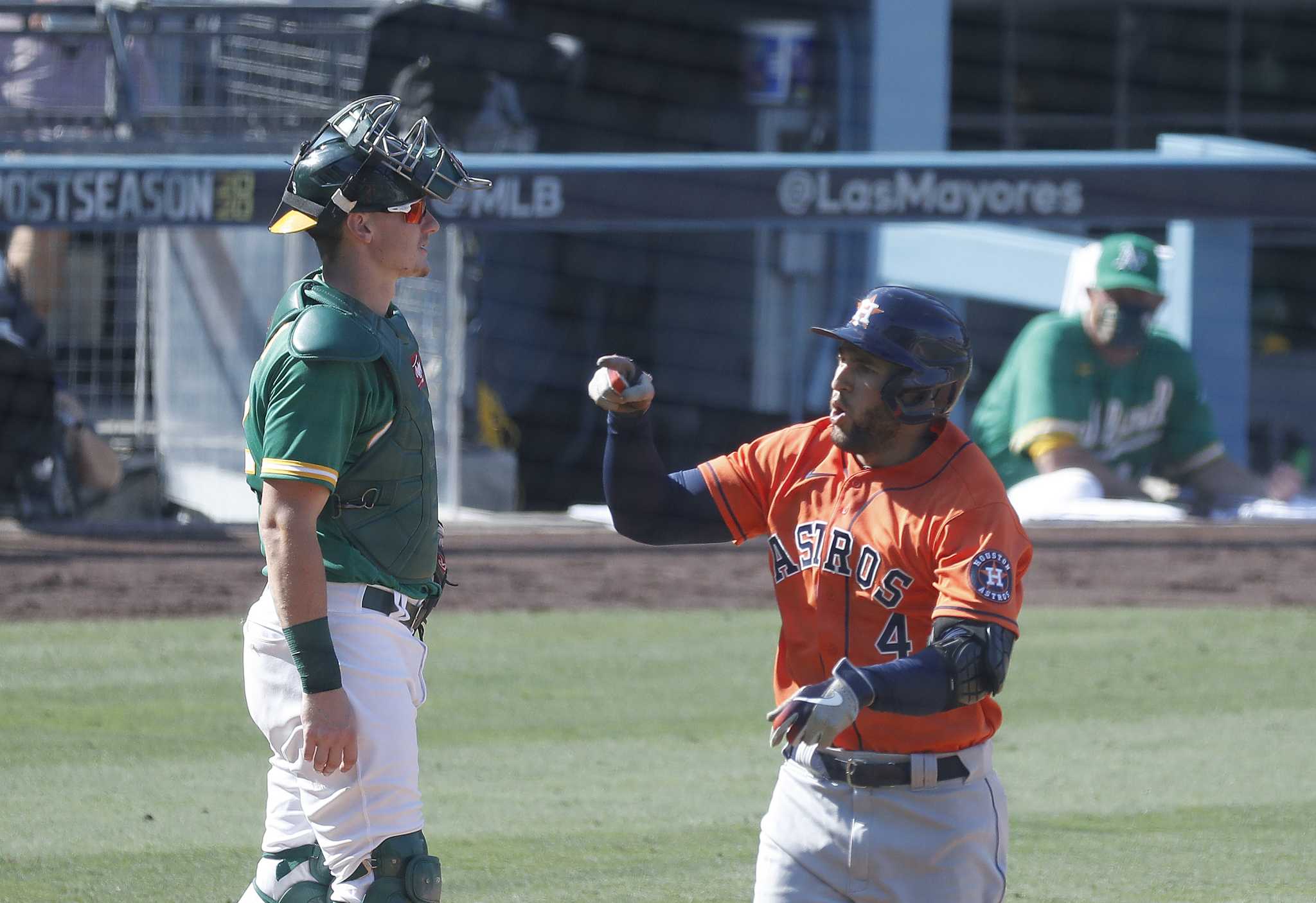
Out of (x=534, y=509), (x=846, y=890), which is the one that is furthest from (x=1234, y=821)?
(x=534, y=509)

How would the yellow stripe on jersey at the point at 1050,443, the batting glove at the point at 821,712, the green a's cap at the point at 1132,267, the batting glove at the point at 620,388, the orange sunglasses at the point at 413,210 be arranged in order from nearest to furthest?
1. the batting glove at the point at 821,712
2. the orange sunglasses at the point at 413,210
3. the batting glove at the point at 620,388
4. the green a's cap at the point at 1132,267
5. the yellow stripe on jersey at the point at 1050,443

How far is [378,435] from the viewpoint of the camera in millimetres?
2939

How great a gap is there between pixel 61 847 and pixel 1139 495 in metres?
6.67

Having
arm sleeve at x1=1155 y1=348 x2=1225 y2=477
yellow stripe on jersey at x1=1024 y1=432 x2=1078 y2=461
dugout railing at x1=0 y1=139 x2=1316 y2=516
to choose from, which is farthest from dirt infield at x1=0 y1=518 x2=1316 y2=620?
dugout railing at x1=0 y1=139 x2=1316 y2=516

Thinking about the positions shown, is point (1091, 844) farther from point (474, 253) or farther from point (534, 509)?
point (534, 509)

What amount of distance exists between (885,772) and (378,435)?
1009 millimetres

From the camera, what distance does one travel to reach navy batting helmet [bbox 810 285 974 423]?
290 centimetres

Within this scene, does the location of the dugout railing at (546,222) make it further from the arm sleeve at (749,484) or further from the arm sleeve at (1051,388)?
the arm sleeve at (749,484)

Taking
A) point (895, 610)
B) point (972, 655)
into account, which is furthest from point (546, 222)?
→ point (972, 655)

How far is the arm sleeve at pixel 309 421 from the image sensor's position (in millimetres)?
2773

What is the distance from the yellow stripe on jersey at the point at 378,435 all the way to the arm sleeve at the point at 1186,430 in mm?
6537

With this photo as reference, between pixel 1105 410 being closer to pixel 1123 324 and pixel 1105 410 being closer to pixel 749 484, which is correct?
pixel 1123 324

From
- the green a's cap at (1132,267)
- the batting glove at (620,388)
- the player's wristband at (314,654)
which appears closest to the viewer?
the player's wristband at (314,654)

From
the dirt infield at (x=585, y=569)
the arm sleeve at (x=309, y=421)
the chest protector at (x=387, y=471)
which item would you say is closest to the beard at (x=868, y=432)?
the chest protector at (x=387, y=471)
